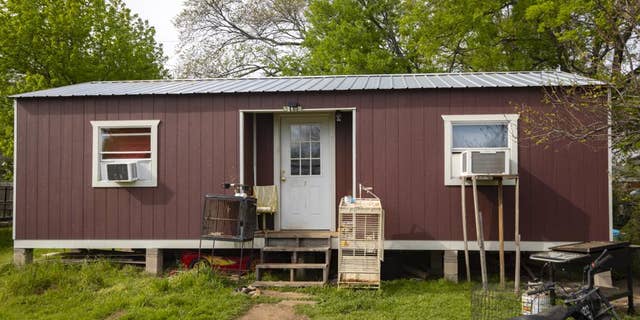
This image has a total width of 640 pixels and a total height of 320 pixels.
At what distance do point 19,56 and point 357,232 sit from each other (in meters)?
12.6

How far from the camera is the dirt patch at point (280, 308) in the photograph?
6.12 meters

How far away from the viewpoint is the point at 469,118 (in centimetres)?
789

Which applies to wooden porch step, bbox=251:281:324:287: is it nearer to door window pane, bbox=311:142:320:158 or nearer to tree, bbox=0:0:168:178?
door window pane, bbox=311:142:320:158

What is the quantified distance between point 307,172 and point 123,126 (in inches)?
118

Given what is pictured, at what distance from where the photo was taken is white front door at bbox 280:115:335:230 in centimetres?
900

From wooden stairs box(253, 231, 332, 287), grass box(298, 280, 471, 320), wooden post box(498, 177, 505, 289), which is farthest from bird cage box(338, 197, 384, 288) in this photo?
wooden post box(498, 177, 505, 289)

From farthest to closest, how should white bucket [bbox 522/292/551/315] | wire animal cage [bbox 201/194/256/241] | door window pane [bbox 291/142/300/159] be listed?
1. door window pane [bbox 291/142/300/159]
2. wire animal cage [bbox 201/194/256/241]
3. white bucket [bbox 522/292/551/315]

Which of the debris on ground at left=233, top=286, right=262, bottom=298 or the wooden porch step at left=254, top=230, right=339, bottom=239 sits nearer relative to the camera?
the debris on ground at left=233, top=286, right=262, bottom=298

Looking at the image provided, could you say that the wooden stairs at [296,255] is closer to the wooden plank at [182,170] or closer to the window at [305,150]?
the window at [305,150]

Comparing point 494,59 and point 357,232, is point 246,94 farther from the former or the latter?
point 494,59

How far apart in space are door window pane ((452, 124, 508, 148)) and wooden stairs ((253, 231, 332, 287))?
2.40m

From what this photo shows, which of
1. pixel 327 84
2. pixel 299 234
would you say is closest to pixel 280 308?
pixel 299 234

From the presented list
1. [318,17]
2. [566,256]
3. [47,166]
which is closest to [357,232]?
[566,256]

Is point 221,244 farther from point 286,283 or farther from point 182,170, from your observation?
point 286,283
